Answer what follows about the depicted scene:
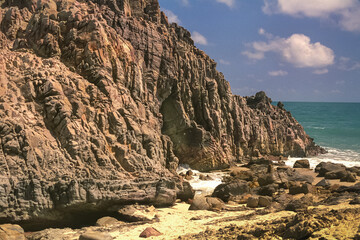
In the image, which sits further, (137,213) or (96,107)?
(96,107)

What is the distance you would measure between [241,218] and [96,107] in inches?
393

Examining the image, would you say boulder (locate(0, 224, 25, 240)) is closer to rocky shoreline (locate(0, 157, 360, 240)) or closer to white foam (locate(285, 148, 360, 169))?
rocky shoreline (locate(0, 157, 360, 240))

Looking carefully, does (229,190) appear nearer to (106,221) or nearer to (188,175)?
(188,175)

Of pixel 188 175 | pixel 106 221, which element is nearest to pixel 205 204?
pixel 106 221

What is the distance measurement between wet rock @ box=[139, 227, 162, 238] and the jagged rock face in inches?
122

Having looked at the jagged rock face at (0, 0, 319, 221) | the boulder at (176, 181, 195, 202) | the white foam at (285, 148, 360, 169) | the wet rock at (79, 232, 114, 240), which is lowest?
the wet rock at (79, 232, 114, 240)

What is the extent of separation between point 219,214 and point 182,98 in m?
18.1

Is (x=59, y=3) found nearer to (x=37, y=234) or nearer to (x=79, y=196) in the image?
(x=79, y=196)

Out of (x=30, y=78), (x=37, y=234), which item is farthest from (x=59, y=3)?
(x=37, y=234)

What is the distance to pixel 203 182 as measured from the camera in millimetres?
27000

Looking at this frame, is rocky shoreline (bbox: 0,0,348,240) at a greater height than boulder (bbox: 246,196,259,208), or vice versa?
rocky shoreline (bbox: 0,0,348,240)

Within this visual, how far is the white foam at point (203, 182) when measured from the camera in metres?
24.1

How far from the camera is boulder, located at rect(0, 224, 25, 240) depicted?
39.9 feet

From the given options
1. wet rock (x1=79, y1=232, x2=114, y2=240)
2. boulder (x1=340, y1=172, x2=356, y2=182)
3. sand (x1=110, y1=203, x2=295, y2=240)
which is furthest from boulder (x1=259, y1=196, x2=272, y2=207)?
boulder (x1=340, y1=172, x2=356, y2=182)
